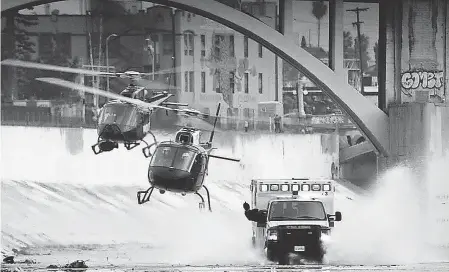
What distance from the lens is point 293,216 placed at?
13.1 meters

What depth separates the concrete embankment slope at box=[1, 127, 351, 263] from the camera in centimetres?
1377

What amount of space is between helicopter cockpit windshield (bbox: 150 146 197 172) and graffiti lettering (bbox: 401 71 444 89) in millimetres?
3062

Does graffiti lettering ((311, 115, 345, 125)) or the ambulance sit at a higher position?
graffiti lettering ((311, 115, 345, 125))

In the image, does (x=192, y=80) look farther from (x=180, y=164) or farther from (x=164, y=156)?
(x=180, y=164)

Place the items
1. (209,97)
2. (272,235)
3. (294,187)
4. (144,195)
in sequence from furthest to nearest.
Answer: (209,97), (144,195), (294,187), (272,235)

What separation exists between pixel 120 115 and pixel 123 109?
0.08 meters

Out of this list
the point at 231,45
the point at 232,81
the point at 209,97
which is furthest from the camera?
the point at 231,45

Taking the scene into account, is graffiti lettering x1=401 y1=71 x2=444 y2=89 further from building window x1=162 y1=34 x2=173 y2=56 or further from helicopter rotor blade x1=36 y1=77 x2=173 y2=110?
helicopter rotor blade x1=36 y1=77 x2=173 y2=110

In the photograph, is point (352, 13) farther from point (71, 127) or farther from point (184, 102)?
point (71, 127)

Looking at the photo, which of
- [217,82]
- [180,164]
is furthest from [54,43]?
[180,164]

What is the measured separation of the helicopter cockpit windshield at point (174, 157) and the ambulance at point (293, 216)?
85 centimetres

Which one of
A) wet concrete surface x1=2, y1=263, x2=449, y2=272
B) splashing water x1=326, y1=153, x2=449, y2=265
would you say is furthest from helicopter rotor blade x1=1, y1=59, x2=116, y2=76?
splashing water x1=326, y1=153, x2=449, y2=265

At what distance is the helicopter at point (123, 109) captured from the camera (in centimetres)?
1365

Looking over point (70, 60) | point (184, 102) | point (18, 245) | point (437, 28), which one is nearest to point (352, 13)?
point (437, 28)
